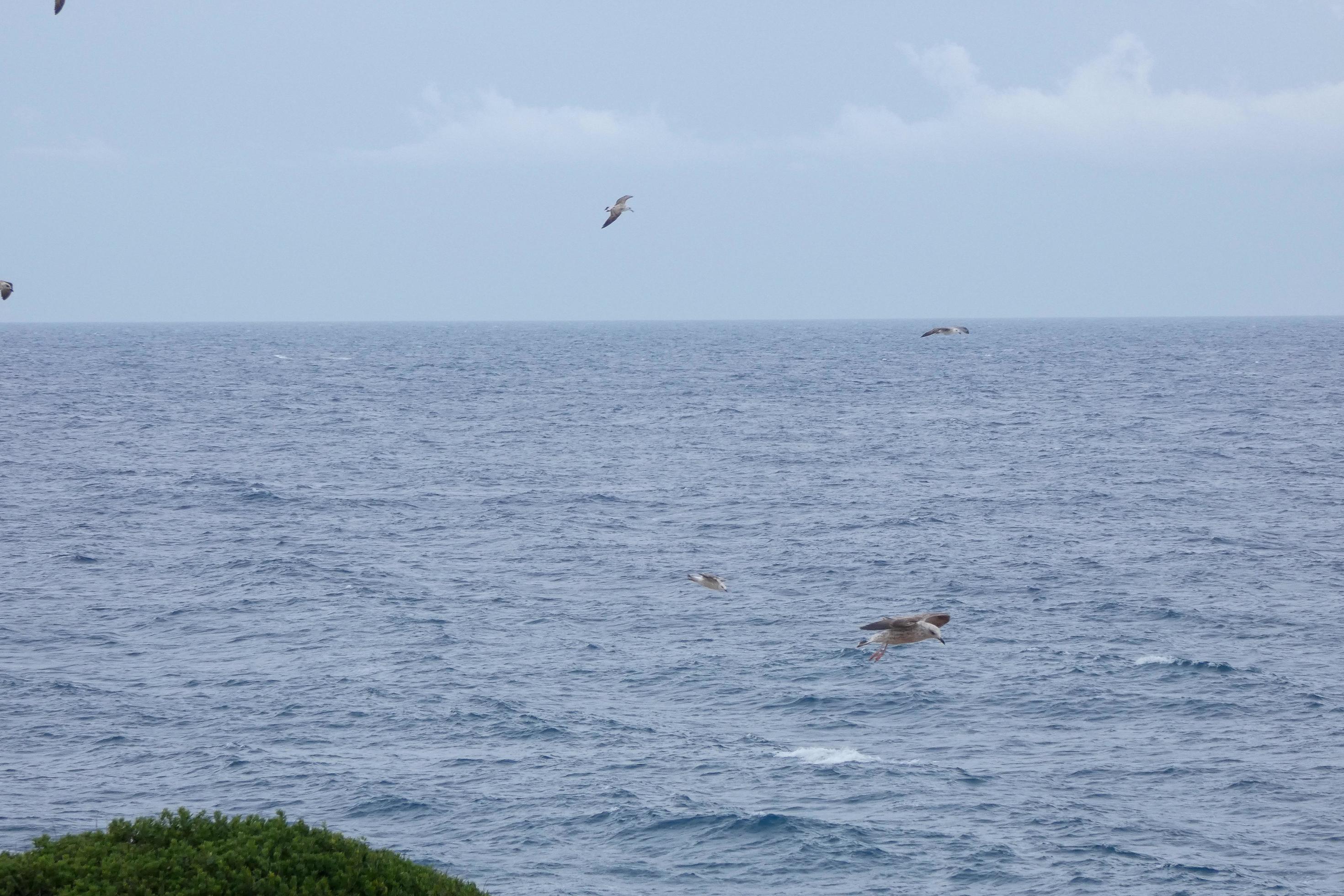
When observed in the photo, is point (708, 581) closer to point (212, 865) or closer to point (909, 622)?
point (909, 622)

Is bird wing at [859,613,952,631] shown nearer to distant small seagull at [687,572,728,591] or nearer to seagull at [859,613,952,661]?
seagull at [859,613,952,661]

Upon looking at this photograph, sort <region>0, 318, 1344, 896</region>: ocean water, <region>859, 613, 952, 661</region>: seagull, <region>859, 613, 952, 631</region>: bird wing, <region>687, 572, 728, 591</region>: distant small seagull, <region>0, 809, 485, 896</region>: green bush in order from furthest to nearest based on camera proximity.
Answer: <region>0, 318, 1344, 896</region>: ocean water < <region>687, 572, 728, 591</region>: distant small seagull < <region>859, 613, 952, 661</region>: seagull < <region>859, 613, 952, 631</region>: bird wing < <region>0, 809, 485, 896</region>: green bush

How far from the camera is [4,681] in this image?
41.0 metres

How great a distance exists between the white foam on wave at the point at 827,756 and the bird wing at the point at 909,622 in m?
19.4

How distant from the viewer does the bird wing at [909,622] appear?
15055 millimetres

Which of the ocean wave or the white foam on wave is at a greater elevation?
the ocean wave

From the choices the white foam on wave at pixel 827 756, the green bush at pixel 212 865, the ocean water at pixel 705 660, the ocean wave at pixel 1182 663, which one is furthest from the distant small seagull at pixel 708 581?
the ocean wave at pixel 1182 663

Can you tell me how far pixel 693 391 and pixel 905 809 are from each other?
115 meters

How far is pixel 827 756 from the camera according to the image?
1375 inches

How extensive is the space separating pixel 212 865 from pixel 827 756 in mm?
22235

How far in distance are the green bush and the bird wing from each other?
5698mm

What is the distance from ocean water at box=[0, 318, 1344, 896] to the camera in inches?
1192

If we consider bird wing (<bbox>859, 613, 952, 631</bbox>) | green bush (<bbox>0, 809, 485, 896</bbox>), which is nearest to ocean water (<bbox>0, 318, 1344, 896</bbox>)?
green bush (<bbox>0, 809, 485, 896</bbox>)

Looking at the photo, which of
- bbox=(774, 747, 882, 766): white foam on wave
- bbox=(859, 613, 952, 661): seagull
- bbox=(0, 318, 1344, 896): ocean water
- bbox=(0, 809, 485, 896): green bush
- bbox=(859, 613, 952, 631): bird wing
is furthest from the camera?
bbox=(774, 747, 882, 766): white foam on wave
